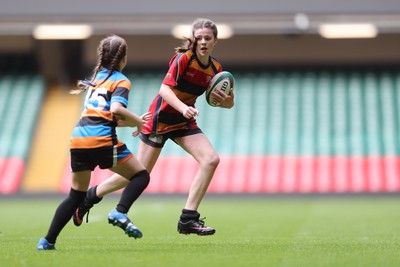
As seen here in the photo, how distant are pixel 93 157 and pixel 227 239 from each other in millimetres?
1863

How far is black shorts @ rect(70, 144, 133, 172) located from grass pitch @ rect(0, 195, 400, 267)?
61 centimetres

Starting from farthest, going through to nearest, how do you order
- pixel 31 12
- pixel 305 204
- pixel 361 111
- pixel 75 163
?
pixel 361 111
pixel 31 12
pixel 305 204
pixel 75 163

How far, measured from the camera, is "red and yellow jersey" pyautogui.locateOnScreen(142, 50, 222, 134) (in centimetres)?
706

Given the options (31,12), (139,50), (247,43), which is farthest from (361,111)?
(31,12)

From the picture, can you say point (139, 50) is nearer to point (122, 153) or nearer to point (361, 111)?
point (361, 111)

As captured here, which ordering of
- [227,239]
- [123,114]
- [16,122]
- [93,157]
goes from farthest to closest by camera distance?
[16,122], [227,239], [93,157], [123,114]

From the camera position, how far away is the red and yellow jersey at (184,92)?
7.06 metres

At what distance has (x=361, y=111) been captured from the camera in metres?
20.5

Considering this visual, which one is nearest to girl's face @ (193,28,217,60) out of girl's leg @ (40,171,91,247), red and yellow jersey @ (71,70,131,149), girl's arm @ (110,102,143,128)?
red and yellow jersey @ (71,70,131,149)

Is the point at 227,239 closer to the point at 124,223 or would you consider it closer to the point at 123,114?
the point at 124,223

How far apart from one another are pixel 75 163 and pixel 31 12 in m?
13.3

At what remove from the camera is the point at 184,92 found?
7184mm

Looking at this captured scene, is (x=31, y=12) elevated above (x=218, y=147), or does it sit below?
above

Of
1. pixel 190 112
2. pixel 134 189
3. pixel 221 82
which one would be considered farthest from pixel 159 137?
pixel 134 189
